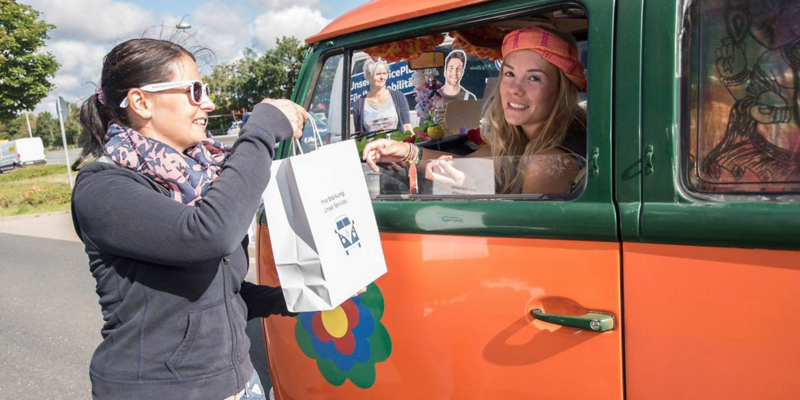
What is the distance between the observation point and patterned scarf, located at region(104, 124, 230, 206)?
136 centimetres

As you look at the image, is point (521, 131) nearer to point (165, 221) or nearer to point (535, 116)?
point (535, 116)

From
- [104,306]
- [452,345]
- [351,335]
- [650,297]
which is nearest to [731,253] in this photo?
[650,297]

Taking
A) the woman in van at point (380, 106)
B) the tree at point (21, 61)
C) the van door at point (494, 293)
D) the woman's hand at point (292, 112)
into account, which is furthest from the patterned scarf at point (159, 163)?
the tree at point (21, 61)

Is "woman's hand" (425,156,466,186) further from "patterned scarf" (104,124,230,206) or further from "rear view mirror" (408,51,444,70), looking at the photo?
"rear view mirror" (408,51,444,70)

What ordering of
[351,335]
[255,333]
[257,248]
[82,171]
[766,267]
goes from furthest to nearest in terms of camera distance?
[255,333], [257,248], [351,335], [82,171], [766,267]

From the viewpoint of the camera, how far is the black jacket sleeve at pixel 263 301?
1745 mm

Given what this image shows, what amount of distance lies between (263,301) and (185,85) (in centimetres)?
70

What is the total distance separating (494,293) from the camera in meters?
1.46

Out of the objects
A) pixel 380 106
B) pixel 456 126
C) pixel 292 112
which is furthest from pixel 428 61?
pixel 292 112

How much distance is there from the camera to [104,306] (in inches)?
→ 56.1

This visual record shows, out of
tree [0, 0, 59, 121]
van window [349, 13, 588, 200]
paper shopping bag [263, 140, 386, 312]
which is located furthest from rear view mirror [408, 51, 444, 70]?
tree [0, 0, 59, 121]

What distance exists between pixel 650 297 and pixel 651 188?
9.9 inches

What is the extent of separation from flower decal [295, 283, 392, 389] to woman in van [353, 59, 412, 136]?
1315mm

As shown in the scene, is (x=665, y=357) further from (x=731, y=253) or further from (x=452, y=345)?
(x=452, y=345)
